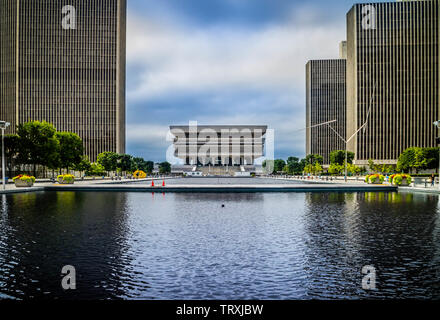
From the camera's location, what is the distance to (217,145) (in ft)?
555

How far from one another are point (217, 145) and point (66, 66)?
66.4 meters

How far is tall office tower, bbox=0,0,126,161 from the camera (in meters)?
136

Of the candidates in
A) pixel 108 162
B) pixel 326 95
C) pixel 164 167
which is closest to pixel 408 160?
pixel 108 162

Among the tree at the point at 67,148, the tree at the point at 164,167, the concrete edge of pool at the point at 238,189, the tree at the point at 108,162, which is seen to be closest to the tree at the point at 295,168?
the tree at the point at 164,167

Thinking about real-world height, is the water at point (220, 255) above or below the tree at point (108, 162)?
below

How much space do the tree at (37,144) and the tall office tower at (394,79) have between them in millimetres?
108006

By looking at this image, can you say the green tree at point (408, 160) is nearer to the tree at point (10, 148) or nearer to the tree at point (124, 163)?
the tree at point (124, 163)

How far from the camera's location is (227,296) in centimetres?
737

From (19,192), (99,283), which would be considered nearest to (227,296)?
(99,283)

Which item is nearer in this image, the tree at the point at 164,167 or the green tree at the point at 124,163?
the green tree at the point at 124,163

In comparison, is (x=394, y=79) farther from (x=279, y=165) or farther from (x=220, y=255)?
(x=220, y=255)

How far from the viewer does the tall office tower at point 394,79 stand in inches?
5433

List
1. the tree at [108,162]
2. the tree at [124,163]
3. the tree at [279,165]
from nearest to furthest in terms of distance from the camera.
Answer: the tree at [108,162] → the tree at [124,163] → the tree at [279,165]

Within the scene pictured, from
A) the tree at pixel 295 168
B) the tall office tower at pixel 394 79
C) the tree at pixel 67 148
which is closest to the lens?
the tree at pixel 67 148
